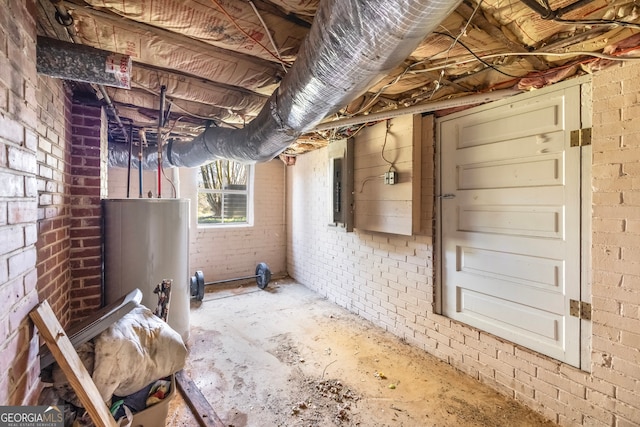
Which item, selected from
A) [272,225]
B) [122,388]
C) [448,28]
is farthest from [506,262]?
[272,225]

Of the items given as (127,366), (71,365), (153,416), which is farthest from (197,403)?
(71,365)

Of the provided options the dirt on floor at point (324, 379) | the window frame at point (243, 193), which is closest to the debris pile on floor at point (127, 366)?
the dirt on floor at point (324, 379)

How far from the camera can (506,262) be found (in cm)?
221

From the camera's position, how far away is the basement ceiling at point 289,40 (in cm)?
140

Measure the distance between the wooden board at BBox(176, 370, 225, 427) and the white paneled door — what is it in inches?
79.6

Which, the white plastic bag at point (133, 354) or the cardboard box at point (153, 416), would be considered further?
the cardboard box at point (153, 416)

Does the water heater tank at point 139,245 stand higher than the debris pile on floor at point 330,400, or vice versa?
the water heater tank at point 139,245

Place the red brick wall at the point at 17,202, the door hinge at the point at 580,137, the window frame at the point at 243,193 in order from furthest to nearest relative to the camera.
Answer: the window frame at the point at 243,193 → the door hinge at the point at 580,137 → the red brick wall at the point at 17,202

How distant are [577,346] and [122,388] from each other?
2610mm

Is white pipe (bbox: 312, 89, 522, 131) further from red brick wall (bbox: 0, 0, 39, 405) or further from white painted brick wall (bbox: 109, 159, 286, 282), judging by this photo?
white painted brick wall (bbox: 109, 159, 286, 282)

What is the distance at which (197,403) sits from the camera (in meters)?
2.03

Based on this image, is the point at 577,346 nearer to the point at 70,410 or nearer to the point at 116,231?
the point at 70,410

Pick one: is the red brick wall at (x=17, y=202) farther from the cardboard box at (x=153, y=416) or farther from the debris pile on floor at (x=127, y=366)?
the cardboard box at (x=153, y=416)

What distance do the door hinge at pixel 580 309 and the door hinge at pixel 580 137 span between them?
0.99m
